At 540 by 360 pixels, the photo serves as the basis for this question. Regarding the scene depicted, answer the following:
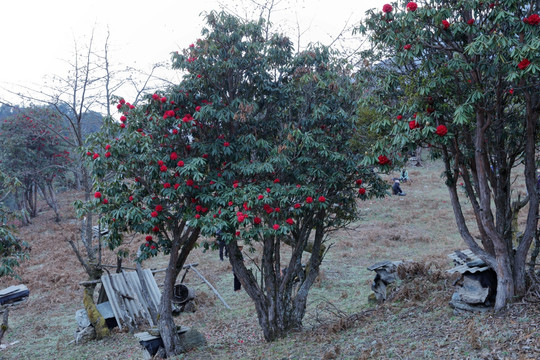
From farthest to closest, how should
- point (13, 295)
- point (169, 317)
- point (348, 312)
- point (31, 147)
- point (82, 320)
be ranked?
point (31, 147)
point (13, 295)
point (82, 320)
point (348, 312)
point (169, 317)

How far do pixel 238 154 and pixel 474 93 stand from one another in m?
3.59

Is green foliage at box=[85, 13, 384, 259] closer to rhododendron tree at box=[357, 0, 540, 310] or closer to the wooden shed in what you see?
rhododendron tree at box=[357, 0, 540, 310]

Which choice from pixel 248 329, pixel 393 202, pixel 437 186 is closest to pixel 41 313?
pixel 248 329

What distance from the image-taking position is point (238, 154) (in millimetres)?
6941

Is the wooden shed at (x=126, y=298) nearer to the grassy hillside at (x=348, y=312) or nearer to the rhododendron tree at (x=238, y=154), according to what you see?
the grassy hillside at (x=348, y=312)

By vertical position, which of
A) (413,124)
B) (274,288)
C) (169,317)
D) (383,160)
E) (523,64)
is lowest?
(169,317)

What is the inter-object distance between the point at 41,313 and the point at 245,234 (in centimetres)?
925

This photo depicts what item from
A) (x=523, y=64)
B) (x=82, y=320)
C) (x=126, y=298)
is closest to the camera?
(x=523, y=64)

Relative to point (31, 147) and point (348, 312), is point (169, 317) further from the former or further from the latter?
point (31, 147)

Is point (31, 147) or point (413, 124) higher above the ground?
point (31, 147)

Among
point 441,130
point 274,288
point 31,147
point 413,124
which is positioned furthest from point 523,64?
point 31,147

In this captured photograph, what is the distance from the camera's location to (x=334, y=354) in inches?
231

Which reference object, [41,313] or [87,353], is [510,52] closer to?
[87,353]

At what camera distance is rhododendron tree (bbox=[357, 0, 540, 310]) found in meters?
4.97
